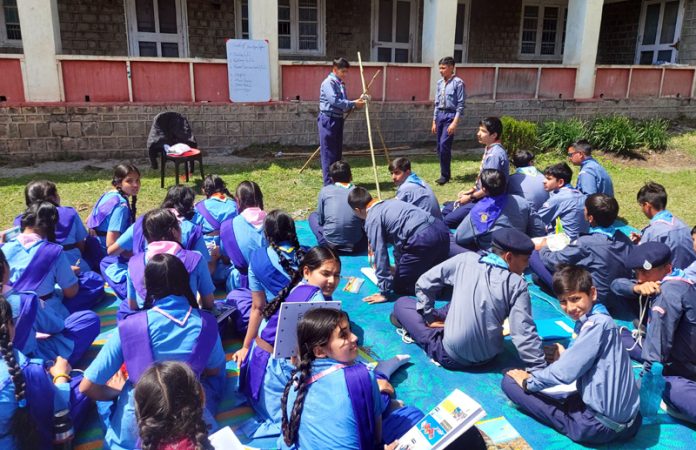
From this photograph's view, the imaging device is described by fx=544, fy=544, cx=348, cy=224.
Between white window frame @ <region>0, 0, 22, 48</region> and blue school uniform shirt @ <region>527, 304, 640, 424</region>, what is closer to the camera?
blue school uniform shirt @ <region>527, 304, 640, 424</region>

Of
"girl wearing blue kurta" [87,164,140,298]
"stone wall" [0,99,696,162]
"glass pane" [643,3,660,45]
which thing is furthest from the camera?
"glass pane" [643,3,660,45]

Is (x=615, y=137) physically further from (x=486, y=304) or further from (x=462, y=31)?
(x=486, y=304)

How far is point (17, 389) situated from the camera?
7.82 ft

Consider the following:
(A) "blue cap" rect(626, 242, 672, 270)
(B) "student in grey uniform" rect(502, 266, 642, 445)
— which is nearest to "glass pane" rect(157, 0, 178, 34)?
(A) "blue cap" rect(626, 242, 672, 270)

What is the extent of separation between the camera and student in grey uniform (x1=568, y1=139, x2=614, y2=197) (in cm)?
620

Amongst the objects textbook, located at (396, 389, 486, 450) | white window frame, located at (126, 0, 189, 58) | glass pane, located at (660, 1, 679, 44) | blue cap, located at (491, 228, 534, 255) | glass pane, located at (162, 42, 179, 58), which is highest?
glass pane, located at (660, 1, 679, 44)

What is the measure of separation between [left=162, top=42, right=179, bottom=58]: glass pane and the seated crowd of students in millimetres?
9063

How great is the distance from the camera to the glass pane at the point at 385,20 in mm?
14719

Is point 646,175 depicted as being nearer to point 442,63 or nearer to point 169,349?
point 442,63

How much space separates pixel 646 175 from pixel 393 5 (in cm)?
807

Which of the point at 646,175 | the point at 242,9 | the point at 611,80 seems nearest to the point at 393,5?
the point at 242,9

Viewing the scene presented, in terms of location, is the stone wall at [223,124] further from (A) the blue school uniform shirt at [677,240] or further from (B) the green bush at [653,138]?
(A) the blue school uniform shirt at [677,240]

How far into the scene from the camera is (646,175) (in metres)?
10.3

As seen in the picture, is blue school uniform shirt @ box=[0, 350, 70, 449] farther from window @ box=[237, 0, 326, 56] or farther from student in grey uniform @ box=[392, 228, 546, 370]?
window @ box=[237, 0, 326, 56]
